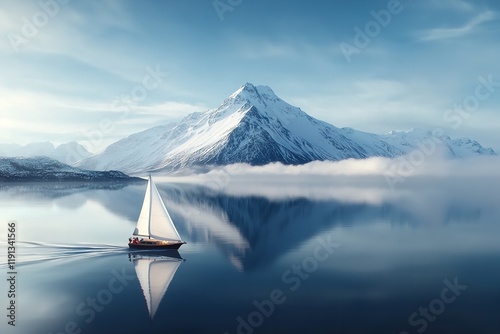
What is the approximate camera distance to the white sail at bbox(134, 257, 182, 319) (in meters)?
52.2

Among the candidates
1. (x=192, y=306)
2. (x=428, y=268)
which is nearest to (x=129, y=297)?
(x=192, y=306)

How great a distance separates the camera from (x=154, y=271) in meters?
65.9

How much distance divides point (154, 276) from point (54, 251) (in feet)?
96.8

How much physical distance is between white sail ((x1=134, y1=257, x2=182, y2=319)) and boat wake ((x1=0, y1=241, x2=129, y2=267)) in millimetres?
11190

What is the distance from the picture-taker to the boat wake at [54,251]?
74500mm

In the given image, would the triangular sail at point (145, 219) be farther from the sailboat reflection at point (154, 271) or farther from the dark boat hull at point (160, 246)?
the sailboat reflection at point (154, 271)

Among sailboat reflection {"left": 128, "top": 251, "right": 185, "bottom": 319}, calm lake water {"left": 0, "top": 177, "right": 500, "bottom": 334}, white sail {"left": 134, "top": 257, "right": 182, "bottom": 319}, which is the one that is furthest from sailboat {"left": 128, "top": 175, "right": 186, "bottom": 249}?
white sail {"left": 134, "top": 257, "right": 182, "bottom": 319}

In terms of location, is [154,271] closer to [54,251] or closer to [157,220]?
[157,220]

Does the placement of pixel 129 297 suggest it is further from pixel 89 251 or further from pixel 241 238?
pixel 241 238

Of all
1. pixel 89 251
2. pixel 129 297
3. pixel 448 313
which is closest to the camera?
pixel 448 313

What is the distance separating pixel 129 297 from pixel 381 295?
3214 cm

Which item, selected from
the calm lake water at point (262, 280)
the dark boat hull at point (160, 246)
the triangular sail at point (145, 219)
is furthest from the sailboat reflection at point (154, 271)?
the triangular sail at point (145, 219)

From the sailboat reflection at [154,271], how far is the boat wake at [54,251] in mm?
6902

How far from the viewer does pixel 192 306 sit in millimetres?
49438
